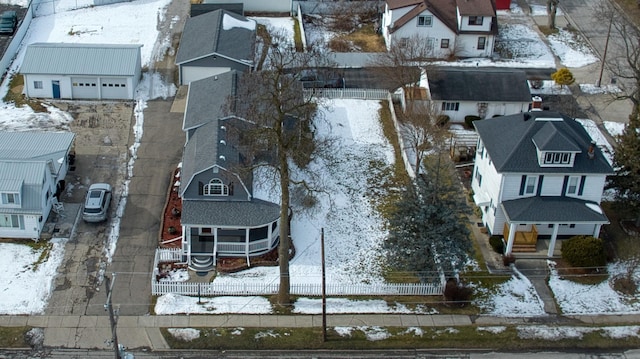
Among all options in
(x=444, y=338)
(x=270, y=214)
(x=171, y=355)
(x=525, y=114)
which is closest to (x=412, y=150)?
(x=525, y=114)

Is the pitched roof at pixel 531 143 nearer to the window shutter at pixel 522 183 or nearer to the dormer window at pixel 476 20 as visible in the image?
the window shutter at pixel 522 183

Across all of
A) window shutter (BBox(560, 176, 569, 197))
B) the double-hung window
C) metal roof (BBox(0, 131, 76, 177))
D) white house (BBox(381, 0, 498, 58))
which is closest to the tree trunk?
metal roof (BBox(0, 131, 76, 177))

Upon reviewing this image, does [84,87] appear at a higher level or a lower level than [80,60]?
lower

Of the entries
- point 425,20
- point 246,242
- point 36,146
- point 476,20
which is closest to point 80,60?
point 36,146

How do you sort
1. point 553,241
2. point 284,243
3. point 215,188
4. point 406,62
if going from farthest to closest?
point 406,62, point 553,241, point 215,188, point 284,243

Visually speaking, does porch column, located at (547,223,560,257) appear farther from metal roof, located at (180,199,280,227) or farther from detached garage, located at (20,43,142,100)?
detached garage, located at (20,43,142,100)

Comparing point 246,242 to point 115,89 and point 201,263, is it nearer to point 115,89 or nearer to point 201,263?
point 201,263

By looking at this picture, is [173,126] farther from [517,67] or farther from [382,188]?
[517,67]
